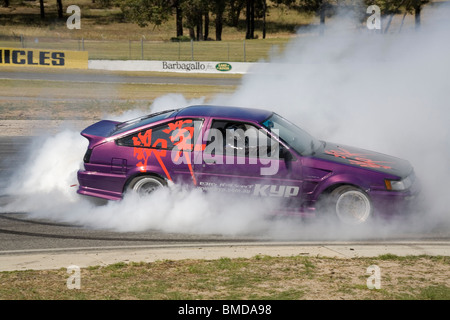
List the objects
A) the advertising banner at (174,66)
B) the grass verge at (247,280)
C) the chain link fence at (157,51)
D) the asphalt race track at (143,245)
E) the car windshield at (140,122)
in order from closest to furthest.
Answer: the grass verge at (247,280), the asphalt race track at (143,245), the car windshield at (140,122), the advertising banner at (174,66), the chain link fence at (157,51)

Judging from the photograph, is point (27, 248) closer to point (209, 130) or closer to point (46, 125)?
point (209, 130)

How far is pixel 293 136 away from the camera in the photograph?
322 inches

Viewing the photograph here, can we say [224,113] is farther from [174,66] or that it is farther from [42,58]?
[42,58]

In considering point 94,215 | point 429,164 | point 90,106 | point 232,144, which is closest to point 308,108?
point 429,164

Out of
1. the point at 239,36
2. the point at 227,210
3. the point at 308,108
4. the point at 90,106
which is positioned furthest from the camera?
the point at 239,36

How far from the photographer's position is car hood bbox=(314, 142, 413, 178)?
777 centimetres

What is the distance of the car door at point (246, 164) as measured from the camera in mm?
7637

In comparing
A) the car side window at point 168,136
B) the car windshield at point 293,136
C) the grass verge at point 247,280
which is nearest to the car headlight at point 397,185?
the car windshield at point 293,136

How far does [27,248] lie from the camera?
6980mm

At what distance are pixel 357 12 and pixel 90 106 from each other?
10.8 meters

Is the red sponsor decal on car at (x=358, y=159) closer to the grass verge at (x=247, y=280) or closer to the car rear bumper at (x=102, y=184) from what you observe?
the grass verge at (x=247, y=280)

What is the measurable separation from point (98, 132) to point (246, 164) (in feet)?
7.35

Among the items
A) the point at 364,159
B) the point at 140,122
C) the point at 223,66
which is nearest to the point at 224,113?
the point at 140,122

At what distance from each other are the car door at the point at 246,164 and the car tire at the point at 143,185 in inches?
24.8
